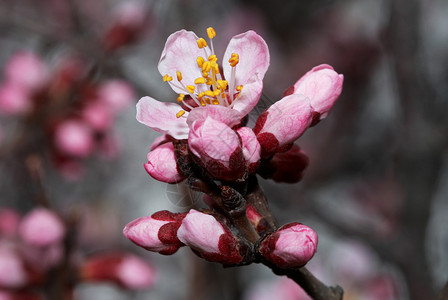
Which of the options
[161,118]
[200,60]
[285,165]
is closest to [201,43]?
[200,60]

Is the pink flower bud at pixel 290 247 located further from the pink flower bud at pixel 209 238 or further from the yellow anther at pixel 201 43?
the yellow anther at pixel 201 43

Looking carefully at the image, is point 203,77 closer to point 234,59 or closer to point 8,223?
point 234,59

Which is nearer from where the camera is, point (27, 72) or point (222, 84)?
point (222, 84)

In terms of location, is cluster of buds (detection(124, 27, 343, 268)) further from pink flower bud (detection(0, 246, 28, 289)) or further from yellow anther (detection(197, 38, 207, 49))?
pink flower bud (detection(0, 246, 28, 289))

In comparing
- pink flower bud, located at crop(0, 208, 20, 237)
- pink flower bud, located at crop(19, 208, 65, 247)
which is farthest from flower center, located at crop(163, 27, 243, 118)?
pink flower bud, located at crop(0, 208, 20, 237)

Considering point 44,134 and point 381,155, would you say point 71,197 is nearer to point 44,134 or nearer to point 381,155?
point 44,134

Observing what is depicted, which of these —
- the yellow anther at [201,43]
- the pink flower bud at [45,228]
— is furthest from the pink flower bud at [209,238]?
the pink flower bud at [45,228]

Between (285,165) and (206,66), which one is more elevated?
(206,66)

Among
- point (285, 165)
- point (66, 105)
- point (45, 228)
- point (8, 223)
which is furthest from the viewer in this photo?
point (66, 105)
